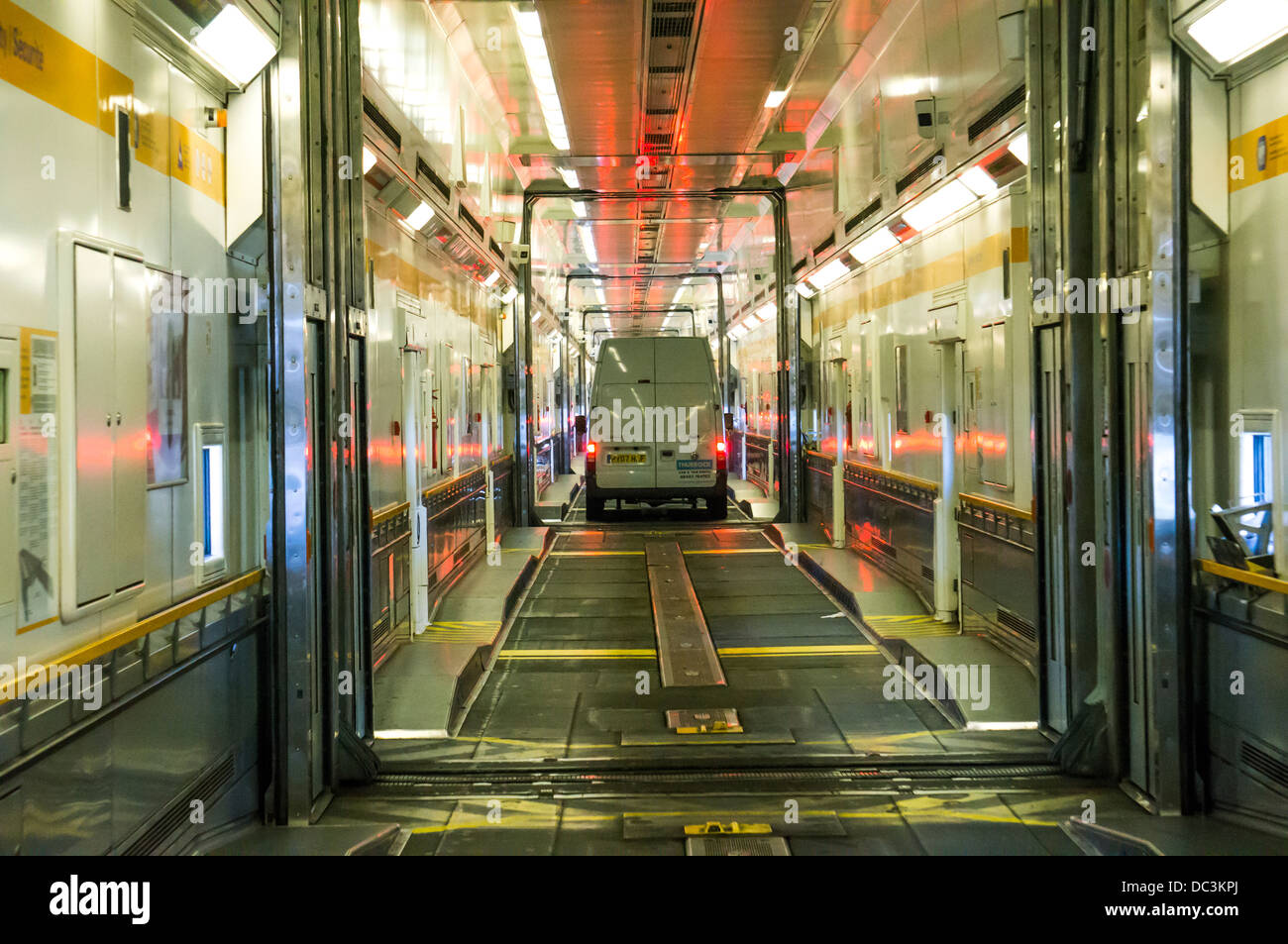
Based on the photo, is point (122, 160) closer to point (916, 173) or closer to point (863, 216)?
point (916, 173)

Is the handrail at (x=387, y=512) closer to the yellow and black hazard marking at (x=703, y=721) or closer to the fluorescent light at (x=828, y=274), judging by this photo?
the yellow and black hazard marking at (x=703, y=721)

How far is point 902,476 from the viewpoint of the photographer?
10195 mm

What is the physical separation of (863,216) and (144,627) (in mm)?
9182

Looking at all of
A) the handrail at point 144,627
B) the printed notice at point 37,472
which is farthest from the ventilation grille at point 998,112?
the printed notice at point 37,472

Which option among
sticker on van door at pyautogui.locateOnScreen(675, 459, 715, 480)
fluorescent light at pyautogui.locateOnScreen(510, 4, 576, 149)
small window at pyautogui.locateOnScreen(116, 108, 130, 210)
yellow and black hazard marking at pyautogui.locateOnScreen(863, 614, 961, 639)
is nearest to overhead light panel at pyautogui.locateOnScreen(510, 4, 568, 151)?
fluorescent light at pyautogui.locateOnScreen(510, 4, 576, 149)

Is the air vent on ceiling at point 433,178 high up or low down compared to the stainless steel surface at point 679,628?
up

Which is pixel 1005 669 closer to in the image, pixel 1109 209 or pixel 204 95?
pixel 1109 209

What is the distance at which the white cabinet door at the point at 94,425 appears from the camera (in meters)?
3.27

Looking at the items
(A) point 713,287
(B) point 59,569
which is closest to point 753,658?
(B) point 59,569

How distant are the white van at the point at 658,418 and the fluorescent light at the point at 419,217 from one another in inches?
289

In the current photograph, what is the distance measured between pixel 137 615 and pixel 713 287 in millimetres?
26521

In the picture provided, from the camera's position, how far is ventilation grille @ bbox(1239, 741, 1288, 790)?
404cm

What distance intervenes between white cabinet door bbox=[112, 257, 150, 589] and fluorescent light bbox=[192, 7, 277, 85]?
112 centimetres

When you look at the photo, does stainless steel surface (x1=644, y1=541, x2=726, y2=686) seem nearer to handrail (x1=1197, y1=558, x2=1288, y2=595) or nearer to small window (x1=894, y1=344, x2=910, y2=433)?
small window (x1=894, y1=344, x2=910, y2=433)
